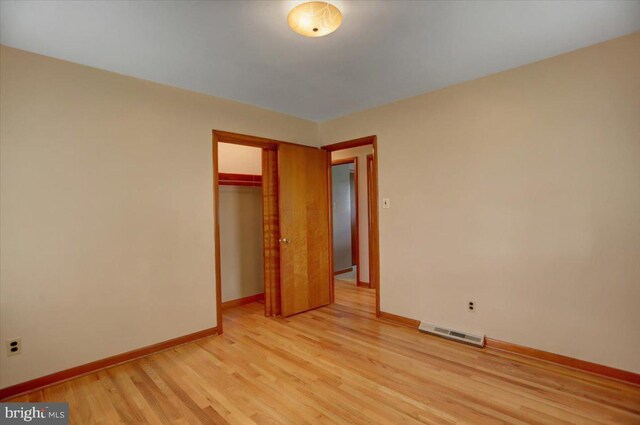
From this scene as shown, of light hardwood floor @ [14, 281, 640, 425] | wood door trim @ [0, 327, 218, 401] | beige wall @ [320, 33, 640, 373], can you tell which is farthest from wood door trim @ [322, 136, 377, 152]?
wood door trim @ [0, 327, 218, 401]

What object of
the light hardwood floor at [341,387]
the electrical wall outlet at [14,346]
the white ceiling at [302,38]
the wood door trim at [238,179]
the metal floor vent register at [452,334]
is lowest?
the light hardwood floor at [341,387]

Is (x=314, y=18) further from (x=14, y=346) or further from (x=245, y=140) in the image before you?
(x=14, y=346)

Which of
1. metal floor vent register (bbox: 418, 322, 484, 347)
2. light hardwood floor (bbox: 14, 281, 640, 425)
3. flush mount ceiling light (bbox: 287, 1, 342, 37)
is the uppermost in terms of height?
flush mount ceiling light (bbox: 287, 1, 342, 37)

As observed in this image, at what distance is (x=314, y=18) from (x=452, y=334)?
283cm

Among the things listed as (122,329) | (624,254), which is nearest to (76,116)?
(122,329)

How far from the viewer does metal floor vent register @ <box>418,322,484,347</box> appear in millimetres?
2696

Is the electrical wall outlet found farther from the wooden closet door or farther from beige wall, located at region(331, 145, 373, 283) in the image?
beige wall, located at region(331, 145, 373, 283)

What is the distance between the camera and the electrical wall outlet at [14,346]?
206 centimetres

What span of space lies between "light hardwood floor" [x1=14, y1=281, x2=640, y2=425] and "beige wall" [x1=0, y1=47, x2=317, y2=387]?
1.06ft

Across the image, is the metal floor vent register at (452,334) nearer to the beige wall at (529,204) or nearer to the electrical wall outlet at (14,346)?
the beige wall at (529,204)

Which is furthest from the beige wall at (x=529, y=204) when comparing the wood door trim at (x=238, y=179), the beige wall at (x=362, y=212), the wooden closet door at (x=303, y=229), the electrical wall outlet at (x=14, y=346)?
the electrical wall outlet at (x=14, y=346)

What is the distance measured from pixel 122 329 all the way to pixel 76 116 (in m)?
1.73

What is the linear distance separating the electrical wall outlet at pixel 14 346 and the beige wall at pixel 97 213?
3 centimetres

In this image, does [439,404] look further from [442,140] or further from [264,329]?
[442,140]
